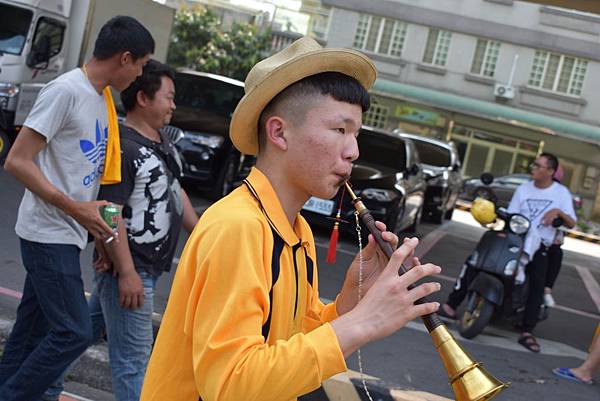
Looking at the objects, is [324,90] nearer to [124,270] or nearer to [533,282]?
[124,270]

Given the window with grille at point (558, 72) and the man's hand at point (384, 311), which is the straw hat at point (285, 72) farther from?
the window with grille at point (558, 72)

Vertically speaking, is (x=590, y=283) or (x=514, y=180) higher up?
(x=514, y=180)

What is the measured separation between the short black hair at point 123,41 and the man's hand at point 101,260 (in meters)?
0.74

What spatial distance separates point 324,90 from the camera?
6.31ft

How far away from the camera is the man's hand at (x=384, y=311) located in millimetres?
1684

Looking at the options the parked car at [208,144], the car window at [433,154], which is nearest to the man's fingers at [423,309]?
the parked car at [208,144]

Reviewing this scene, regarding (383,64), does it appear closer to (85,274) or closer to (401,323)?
(85,274)

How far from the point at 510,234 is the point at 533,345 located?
3.13 ft

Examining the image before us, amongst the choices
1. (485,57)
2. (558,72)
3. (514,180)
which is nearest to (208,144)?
(514,180)

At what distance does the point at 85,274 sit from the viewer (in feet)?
23.0

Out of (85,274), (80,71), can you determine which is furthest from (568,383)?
(80,71)

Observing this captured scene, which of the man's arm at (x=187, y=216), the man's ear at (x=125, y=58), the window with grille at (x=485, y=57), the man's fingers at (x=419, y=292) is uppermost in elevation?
the window with grille at (x=485, y=57)

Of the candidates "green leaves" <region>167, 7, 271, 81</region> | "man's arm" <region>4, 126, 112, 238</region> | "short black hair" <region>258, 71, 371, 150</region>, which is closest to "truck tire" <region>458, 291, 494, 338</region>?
"man's arm" <region>4, 126, 112, 238</region>

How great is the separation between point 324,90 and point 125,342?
1795 millimetres
